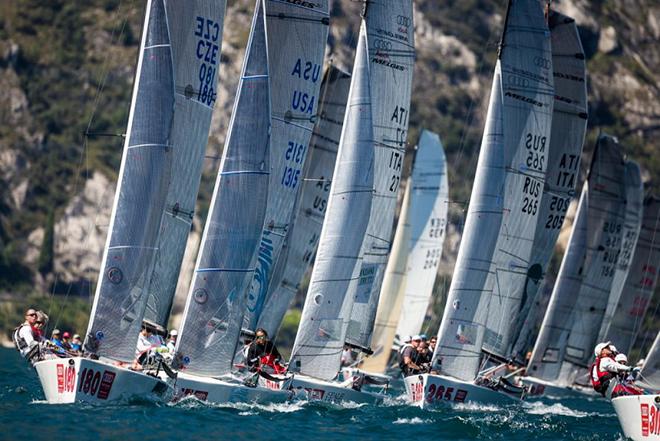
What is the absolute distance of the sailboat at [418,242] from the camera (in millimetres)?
39094

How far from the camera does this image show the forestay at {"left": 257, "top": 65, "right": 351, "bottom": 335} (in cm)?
3156

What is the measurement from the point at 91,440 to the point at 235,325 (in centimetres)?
573

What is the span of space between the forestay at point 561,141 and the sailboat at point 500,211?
298 centimetres

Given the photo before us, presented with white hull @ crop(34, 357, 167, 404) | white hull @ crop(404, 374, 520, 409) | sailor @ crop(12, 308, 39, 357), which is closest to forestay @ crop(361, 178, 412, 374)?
white hull @ crop(404, 374, 520, 409)

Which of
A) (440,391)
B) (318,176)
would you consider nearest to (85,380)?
(440,391)

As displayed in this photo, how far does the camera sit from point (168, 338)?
27500 mm

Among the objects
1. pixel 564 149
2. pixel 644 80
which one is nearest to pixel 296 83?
pixel 564 149

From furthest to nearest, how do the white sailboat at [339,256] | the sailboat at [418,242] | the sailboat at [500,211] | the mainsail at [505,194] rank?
the sailboat at [418,242]
the mainsail at [505,194]
the sailboat at [500,211]
the white sailboat at [339,256]

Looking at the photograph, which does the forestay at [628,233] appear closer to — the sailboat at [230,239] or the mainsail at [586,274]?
the mainsail at [586,274]

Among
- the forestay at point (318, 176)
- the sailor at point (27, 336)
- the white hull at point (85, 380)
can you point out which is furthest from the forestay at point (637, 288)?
the sailor at point (27, 336)

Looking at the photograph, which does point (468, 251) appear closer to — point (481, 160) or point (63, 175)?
A: point (481, 160)

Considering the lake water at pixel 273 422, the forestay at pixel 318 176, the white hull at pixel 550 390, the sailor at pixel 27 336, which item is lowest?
the white hull at pixel 550 390

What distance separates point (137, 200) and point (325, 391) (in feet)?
22.5

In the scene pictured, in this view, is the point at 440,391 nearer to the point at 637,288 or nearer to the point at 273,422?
the point at 273,422
